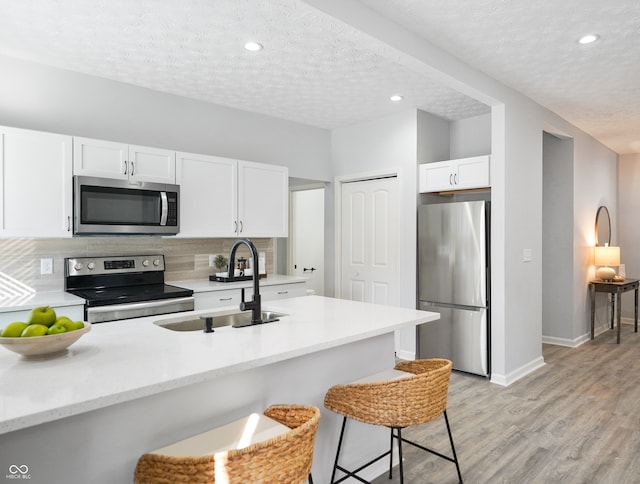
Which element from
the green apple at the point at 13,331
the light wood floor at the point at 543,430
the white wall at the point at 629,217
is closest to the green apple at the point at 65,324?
the green apple at the point at 13,331

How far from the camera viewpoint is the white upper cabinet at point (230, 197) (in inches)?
147

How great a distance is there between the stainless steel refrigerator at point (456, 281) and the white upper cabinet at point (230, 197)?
144 centimetres

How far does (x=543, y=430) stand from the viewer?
2.89 meters

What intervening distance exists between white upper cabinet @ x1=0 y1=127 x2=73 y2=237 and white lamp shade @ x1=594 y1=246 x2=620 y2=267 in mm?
5728

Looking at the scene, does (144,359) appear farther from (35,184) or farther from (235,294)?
(235,294)

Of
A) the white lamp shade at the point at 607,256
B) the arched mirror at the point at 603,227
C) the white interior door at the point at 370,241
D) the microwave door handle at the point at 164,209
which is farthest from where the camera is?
the arched mirror at the point at 603,227

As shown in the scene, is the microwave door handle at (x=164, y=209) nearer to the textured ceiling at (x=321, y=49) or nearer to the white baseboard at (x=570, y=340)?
the textured ceiling at (x=321, y=49)

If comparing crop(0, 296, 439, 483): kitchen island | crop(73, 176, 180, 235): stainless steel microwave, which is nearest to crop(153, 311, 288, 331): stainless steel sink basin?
crop(0, 296, 439, 483): kitchen island

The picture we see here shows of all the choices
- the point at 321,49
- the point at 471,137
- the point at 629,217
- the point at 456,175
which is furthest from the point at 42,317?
the point at 629,217

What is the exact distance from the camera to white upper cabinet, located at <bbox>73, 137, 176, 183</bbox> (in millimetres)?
3146

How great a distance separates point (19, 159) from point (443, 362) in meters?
2.89

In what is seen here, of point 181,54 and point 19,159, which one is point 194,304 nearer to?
point 19,159

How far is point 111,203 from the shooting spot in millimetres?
3232

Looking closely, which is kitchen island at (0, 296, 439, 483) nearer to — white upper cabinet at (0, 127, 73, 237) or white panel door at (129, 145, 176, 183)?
white upper cabinet at (0, 127, 73, 237)
